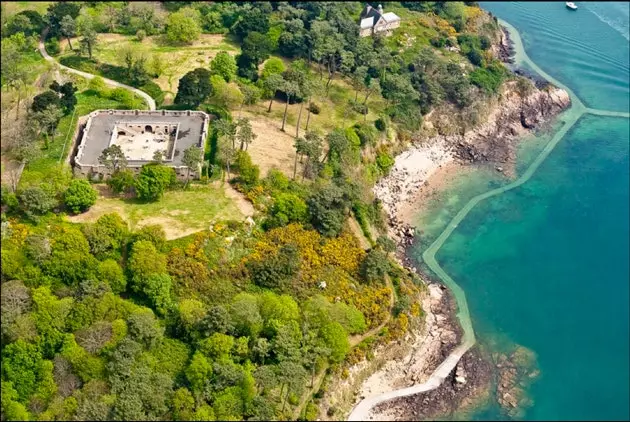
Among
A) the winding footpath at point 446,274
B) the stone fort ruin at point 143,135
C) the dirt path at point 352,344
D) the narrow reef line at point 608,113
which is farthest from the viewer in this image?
the narrow reef line at point 608,113

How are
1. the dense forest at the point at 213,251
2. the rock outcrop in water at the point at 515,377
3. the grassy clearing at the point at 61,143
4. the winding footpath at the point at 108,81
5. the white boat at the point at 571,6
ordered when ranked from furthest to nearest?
the white boat at the point at 571,6, the winding footpath at the point at 108,81, the grassy clearing at the point at 61,143, the rock outcrop in water at the point at 515,377, the dense forest at the point at 213,251

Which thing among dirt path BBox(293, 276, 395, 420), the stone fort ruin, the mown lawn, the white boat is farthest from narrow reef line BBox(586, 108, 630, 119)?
the stone fort ruin

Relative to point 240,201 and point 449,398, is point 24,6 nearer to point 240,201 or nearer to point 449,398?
point 240,201

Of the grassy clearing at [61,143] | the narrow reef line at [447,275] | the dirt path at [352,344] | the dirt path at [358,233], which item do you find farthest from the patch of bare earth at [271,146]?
the narrow reef line at [447,275]

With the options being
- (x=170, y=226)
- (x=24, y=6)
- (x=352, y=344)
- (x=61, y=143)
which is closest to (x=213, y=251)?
(x=170, y=226)

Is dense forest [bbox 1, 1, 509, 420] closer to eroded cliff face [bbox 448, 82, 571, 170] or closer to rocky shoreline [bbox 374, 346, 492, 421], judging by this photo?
eroded cliff face [bbox 448, 82, 571, 170]

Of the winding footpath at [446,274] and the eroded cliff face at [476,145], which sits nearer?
the winding footpath at [446,274]

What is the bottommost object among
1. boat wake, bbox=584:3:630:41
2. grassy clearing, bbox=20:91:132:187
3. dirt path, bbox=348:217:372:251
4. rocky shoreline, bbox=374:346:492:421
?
rocky shoreline, bbox=374:346:492:421

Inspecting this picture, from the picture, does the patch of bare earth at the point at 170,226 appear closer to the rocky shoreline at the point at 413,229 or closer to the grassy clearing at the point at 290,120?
the grassy clearing at the point at 290,120
